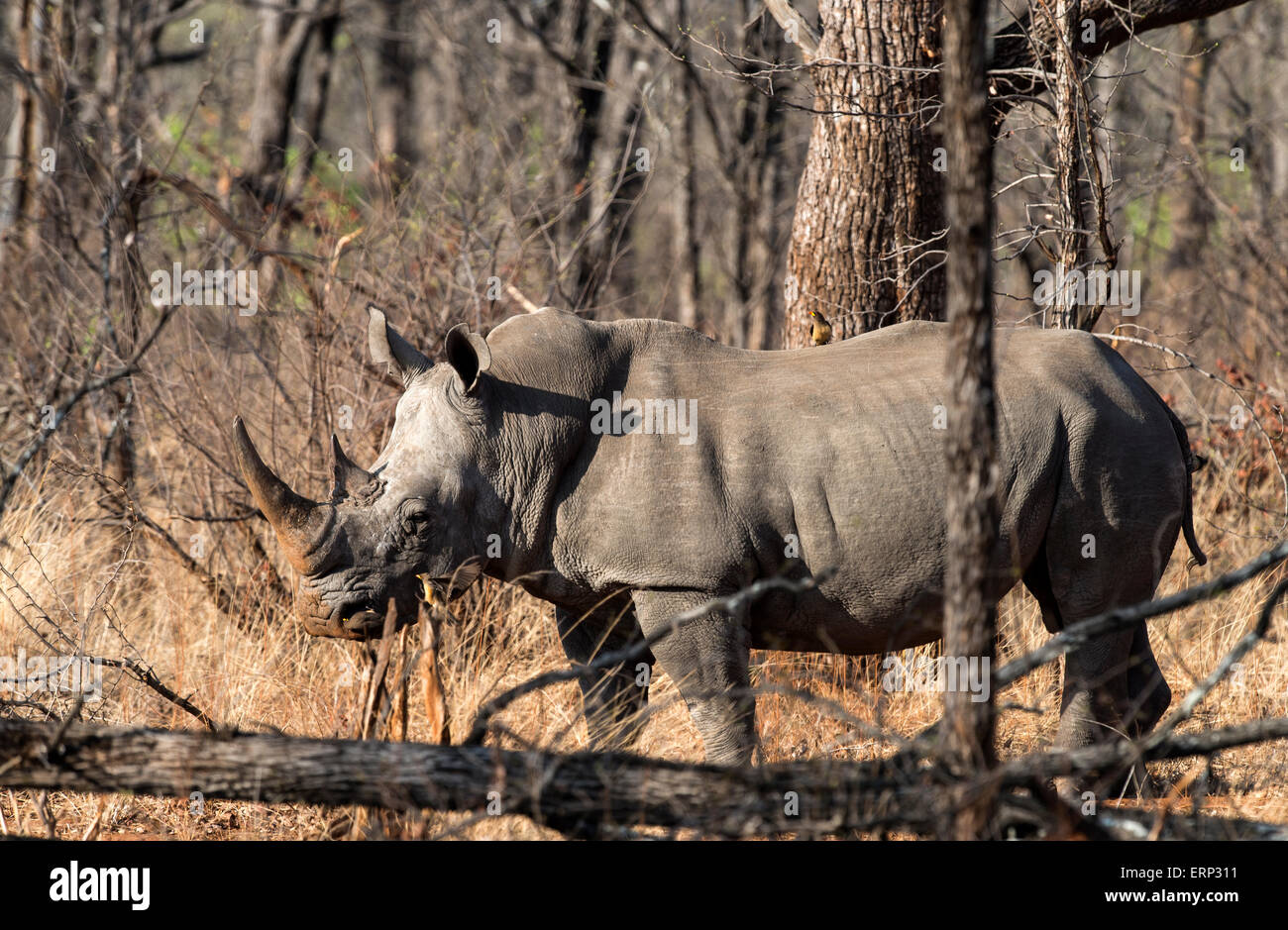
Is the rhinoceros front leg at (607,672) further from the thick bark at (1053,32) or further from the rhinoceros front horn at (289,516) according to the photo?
the thick bark at (1053,32)

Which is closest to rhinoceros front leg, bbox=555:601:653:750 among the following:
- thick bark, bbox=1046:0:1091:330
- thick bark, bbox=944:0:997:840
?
thick bark, bbox=944:0:997:840

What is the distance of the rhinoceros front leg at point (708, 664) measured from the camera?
4457 mm

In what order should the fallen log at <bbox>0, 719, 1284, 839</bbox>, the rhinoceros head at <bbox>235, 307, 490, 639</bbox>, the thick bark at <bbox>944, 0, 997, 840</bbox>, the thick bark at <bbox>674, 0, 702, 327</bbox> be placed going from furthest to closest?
the thick bark at <bbox>674, 0, 702, 327</bbox> < the rhinoceros head at <bbox>235, 307, 490, 639</bbox> < the fallen log at <bbox>0, 719, 1284, 839</bbox> < the thick bark at <bbox>944, 0, 997, 840</bbox>

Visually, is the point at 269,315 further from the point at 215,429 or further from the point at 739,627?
the point at 739,627

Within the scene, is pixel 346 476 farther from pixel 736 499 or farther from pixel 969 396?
pixel 969 396

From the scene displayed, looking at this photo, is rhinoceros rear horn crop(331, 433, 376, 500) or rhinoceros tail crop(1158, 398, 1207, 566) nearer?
rhinoceros rear horn crop(331, 433, 376, 500)

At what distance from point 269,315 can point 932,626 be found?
376 centimetres

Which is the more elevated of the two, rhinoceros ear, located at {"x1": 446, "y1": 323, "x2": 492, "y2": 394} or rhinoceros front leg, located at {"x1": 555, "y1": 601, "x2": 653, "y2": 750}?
rhinoceros ear, located at {"x1": 446, "y1": 323, "x2": 492, "y2": 394}

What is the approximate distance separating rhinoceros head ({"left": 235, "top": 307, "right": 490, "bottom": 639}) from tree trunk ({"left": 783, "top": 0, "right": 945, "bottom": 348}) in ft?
7.39

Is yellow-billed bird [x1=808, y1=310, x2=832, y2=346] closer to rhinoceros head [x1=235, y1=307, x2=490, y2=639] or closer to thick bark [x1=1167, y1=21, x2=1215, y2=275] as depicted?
rhinoceros head [x1=235, y1=307, x2=490, y2=639]

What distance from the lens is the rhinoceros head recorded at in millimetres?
4570

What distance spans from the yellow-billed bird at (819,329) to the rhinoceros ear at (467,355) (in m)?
1.76
